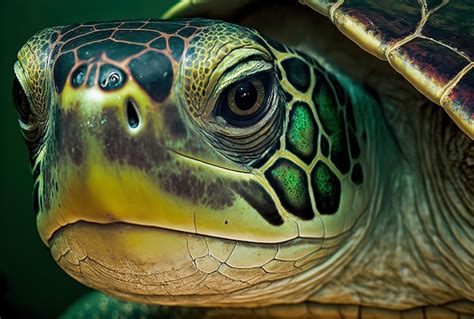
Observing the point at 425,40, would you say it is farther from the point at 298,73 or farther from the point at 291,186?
the point at 291,186

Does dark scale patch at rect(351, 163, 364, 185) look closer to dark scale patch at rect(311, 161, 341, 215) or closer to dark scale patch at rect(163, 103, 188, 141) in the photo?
dark scale patch at rect(311, 161, 341, 215)

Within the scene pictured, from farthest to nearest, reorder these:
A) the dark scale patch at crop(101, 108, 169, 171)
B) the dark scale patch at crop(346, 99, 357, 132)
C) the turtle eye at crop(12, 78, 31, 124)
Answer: the dark scale patch at crop(346, 99, 357, 132), the turtle eye at crop(12, 78, 31, 124), the dark scale patch at crop(101, 108, 169, 171)

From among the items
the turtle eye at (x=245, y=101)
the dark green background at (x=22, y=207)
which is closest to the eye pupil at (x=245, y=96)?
the turtle eye at (x=245, y=101)

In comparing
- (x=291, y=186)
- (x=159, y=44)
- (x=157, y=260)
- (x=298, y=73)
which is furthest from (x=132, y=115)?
(x=298, y=73)

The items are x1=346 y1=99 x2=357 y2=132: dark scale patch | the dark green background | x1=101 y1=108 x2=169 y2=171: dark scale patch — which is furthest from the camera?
the dark green background

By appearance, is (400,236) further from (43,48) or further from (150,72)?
(43,48)

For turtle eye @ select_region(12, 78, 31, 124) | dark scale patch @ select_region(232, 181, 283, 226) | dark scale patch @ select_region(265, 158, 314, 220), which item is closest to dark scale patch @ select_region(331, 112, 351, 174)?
dark scale patch @ select_region(265, 158, 314, 220)
